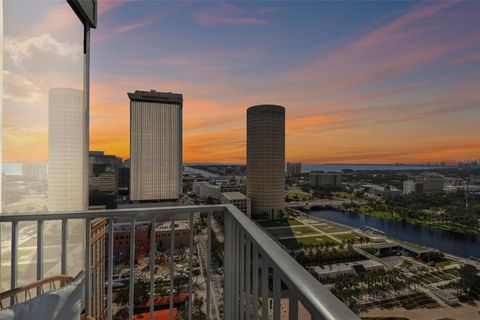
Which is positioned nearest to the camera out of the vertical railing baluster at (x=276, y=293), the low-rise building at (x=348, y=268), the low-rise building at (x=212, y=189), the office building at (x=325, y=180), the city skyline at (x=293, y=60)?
the vertical railing baluster at (x=276, y=293)

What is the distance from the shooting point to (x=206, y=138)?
56.1 ft

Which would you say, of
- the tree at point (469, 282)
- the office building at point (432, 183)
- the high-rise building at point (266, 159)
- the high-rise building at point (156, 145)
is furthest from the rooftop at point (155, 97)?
the tree at point (469, 282)

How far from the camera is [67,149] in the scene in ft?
7.07

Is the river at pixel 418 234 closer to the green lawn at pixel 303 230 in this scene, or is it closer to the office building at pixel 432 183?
the office building at pixel 432 183

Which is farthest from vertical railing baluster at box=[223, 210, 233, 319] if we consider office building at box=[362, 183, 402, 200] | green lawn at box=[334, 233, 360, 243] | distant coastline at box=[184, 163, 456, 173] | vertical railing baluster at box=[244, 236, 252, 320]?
office building at box=[362, 183, 402, 200]

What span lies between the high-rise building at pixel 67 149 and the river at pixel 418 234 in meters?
15.3

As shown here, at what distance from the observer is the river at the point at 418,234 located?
41.6 feet

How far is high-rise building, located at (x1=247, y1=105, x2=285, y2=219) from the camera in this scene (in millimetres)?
26719

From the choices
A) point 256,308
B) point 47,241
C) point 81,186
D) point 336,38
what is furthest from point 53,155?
point 336,38

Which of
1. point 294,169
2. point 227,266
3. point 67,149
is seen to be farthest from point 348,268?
point 294,169

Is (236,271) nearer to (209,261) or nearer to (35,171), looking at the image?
(209,261)

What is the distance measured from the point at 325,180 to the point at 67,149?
131 ft

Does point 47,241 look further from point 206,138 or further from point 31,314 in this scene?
point 206,138

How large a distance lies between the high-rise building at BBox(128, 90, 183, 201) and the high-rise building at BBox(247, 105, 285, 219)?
866cm
